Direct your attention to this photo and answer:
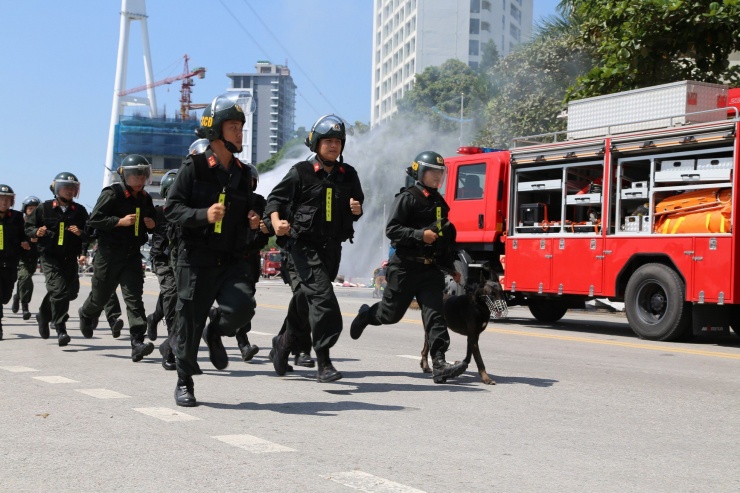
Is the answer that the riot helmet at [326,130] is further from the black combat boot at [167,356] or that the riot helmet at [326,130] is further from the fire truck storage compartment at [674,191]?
the fire truck storage compartment at [674,191]

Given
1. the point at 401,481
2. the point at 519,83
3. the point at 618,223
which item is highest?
the point at 519,83

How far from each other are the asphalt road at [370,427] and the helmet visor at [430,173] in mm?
1679

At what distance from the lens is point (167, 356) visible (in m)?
9.33

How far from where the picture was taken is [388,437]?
608cm

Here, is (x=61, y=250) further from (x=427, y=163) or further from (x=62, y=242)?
(x=427, y=163)

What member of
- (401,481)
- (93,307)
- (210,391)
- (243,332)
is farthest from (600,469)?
→ (93,307)

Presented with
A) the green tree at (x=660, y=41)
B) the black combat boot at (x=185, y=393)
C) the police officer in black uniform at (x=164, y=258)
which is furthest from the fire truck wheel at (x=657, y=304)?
the black combat boot at (x=185, y=393)

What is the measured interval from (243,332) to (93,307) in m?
→ 1.67

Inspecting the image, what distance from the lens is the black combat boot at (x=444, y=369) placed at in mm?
8523

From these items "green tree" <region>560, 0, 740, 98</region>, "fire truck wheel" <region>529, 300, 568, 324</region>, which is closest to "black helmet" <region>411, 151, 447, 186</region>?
"fire truck wheel" <region>529, 300, 568, 324</region>

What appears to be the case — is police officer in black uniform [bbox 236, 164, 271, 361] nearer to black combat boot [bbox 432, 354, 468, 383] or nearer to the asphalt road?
the asphalt road

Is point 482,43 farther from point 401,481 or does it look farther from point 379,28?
point 401,481

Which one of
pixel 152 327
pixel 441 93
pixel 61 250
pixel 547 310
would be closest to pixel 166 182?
pixel 61 250

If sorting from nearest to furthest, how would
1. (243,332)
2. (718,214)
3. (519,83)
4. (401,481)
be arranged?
(401,481) < (243,332) < (718,214) < (519,83)
